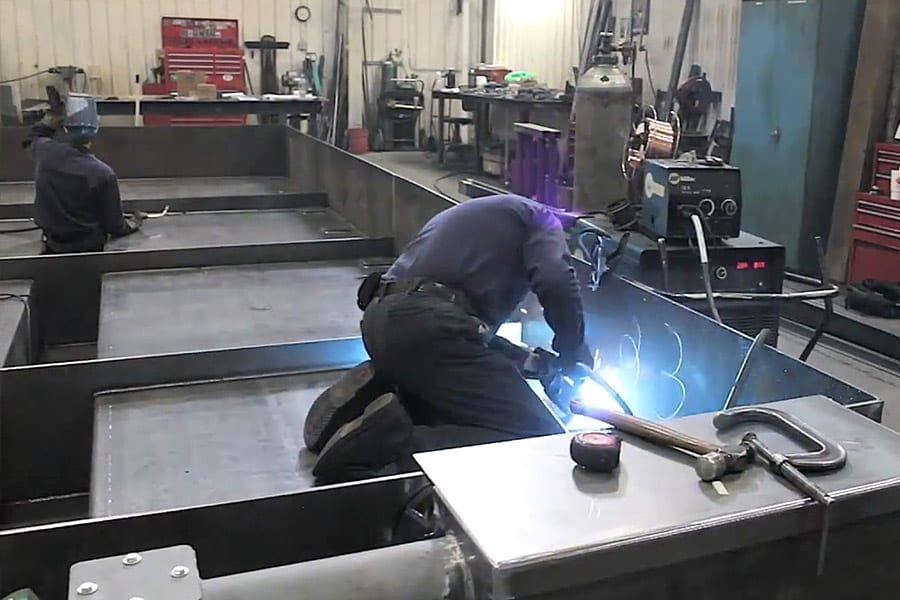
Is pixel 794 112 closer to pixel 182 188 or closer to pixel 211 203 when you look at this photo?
pixel 211 203

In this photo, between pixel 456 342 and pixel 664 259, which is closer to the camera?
pixel 456 342

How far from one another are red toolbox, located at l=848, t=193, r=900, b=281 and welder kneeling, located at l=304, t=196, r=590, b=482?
2.50 meters

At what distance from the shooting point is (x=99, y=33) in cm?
774

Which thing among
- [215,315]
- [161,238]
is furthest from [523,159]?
[215,315]

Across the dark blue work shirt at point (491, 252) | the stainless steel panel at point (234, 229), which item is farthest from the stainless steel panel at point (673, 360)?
the stainless steel panel at point (234, 229)

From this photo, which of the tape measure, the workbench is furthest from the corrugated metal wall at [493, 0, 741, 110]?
the tape measure

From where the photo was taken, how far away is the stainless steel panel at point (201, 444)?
186 centimetres

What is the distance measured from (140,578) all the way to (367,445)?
4.09 ft

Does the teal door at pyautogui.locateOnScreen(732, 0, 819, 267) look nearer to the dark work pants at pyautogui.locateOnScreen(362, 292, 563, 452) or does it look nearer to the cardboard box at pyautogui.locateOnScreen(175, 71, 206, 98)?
the dark work pants at pyautogui.locateOnScreen(362, 292, 563, 452)

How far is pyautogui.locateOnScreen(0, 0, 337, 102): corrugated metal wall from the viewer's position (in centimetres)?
754

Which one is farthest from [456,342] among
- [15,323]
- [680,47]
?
[680,47]

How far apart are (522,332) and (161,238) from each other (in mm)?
2287

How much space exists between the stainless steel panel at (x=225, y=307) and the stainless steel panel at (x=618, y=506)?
83.4 inches

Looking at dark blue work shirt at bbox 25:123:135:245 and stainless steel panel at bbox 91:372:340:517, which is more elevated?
dark blue work shirt at bbox 25:123:135:245
